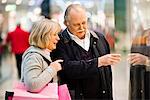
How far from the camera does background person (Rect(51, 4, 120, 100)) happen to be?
2785 millimetres

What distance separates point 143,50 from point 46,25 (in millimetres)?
762

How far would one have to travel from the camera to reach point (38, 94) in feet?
8.52

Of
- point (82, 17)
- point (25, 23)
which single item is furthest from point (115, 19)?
point (25, 23)

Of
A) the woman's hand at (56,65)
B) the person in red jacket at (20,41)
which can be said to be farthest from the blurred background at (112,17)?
the woman's hand at (56,65)

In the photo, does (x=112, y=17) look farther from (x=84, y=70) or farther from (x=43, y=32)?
(x=43, y=32)

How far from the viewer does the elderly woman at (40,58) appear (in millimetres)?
2598

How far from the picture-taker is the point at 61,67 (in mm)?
2777

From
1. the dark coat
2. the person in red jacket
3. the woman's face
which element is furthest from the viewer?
the person in red jacket

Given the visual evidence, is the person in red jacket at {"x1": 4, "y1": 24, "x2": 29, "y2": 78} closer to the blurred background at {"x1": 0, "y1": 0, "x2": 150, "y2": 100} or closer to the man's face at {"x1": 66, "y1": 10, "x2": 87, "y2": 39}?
the blurred background at {"x1": 0, "y1": 0, "x2": 150, "y2": 100}

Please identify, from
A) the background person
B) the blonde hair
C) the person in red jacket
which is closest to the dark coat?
the background person

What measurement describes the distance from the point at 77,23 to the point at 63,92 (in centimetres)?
50

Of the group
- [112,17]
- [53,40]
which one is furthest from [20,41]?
[112,17]

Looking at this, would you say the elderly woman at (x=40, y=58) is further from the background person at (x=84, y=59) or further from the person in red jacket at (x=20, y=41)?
the person in red jacket at (x=20, y=41)

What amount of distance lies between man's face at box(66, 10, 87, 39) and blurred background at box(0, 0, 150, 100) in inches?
2.4
